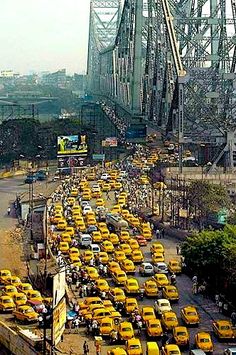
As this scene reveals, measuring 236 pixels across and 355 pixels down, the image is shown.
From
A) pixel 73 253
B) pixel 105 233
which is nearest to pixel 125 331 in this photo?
pixel 73 253

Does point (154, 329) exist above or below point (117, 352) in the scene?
below

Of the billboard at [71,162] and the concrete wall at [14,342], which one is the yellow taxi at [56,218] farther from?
the billboard at [71,162]

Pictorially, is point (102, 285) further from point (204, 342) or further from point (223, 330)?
point (204, 342)

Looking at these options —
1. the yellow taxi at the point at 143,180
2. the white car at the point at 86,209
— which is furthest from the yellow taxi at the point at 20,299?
the yellow taxi at the point at 143,180

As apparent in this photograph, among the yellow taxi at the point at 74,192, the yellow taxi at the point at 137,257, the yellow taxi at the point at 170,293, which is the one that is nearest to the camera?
the yellow taxi at the point at 170,293

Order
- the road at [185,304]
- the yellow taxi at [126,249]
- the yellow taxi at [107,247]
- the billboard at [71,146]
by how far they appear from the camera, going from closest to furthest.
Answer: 1. the road at [185,304]
2. the yellow taxi at [126,249]
3. the yellow taxi at [107,247]
4. the billboard at [71,146]

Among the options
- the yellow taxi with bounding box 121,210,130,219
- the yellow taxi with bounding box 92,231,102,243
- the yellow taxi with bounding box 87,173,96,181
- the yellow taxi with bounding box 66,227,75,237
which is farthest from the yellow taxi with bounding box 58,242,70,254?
the yellow taxi with bounding box 87,173,96,181

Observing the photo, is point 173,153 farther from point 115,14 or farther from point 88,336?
point 115,14
